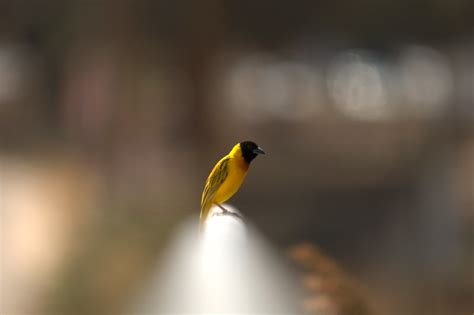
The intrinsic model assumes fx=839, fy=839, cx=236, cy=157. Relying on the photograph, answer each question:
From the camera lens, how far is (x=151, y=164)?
412 inches

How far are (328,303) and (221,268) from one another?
26 cm

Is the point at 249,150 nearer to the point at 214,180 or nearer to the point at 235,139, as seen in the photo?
the point at 214,180

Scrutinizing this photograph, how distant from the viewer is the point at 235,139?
24.3ft

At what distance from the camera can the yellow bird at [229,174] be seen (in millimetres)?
662

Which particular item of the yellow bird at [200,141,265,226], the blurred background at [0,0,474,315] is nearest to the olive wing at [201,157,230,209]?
the yellow bird at [200,141,265,226]

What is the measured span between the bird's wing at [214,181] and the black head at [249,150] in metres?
0.01

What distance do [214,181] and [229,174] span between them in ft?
0.07

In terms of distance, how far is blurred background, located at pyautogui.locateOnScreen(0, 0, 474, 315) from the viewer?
6.95 metres

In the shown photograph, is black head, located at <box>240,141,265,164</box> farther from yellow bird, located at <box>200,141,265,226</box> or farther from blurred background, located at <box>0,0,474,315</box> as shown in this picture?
blurred background, located at <box>0,0,474,315</box>

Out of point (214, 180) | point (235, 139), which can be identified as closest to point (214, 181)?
point (214, 180)

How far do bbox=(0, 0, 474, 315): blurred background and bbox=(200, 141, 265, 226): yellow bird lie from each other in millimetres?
4892

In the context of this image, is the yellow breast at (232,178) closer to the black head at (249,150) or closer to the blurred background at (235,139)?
the black head at (249,150)

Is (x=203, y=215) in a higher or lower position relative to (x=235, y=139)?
higher

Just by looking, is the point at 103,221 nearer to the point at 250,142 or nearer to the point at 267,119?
the point at 267,119
